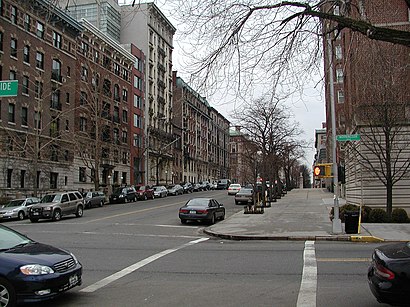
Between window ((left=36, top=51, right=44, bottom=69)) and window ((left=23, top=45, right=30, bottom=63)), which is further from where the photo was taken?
window ((left=36, top=51, right=44, bottom=69))

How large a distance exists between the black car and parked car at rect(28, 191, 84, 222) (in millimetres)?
22941

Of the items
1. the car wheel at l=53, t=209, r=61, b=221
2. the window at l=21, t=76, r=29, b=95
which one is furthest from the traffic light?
the window at l=21, t=76, r=29, b=95

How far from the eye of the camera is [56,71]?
155 ft

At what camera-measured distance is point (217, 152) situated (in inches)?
4889

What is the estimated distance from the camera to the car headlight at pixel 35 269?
6436 mm

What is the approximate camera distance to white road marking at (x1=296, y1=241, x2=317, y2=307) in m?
7.17

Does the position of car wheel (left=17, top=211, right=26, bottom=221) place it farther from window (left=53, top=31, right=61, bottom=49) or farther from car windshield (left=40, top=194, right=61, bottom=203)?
window (left=53, top=31, right=61, bottom=49)

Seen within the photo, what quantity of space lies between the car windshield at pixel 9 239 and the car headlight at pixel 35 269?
34.6 inches

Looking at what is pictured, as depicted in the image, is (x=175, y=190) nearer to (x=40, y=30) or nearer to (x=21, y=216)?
(x=40, y=30)

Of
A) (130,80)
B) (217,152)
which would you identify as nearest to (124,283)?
(130,80)

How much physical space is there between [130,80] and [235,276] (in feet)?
198

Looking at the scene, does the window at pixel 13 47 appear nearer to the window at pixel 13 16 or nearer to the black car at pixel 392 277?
the window at pixel 13 16

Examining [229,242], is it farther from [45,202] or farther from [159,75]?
[159,75]

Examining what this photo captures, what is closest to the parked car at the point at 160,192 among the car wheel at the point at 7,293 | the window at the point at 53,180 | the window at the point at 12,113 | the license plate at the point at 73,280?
the window at the point at 53,180
